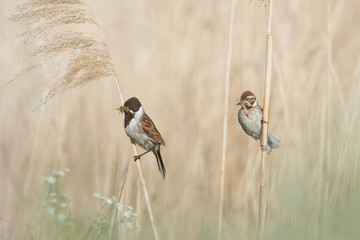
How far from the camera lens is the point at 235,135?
410 centimetres

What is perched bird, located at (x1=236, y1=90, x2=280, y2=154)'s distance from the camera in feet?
9.36

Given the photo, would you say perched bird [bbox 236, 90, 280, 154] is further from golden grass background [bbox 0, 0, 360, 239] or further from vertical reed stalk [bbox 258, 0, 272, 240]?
vertical reed stalk [bbox 258, 0, 272, 240]

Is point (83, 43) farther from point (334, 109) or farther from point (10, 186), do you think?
point (10, 186)

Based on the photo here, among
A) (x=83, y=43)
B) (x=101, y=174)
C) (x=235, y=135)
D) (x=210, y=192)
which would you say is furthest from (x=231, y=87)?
(x=83, y=43)

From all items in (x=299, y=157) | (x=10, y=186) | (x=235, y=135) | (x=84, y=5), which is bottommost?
(x=10, y=186)

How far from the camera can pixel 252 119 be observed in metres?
2.89

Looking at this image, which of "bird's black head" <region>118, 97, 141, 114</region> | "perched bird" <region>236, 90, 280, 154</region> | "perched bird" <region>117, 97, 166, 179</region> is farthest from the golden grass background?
"bird's black head" <region>118, 97, 141, 114</region>

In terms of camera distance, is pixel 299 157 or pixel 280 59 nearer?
pixel 299 157

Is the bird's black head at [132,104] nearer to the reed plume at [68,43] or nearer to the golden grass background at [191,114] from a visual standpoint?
the reed plume at [68,43]

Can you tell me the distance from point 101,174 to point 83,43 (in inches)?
71.4

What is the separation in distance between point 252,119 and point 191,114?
3.44 ft

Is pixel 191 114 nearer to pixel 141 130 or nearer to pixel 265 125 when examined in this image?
pixel 141 130

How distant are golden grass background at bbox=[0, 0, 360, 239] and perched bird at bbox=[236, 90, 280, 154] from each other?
0.28 feet

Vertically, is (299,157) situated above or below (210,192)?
above
